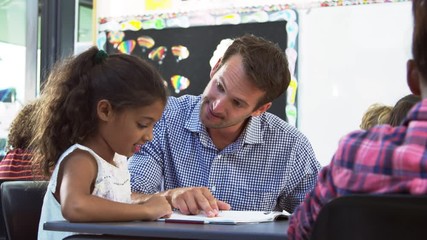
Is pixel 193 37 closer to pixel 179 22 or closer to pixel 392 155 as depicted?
pixel 179 22

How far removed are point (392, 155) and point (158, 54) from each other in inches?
118

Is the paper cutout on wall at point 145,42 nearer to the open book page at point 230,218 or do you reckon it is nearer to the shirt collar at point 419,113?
the open book page at point 230,218

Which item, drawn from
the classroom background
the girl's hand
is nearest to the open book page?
the girl's hand

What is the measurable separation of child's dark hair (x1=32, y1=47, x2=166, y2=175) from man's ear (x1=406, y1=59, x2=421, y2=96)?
921 millimetres

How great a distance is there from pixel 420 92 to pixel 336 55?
2.50m

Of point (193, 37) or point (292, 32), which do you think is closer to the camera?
point (292, 32)

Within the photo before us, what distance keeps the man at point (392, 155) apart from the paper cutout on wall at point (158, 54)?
2.89 meters

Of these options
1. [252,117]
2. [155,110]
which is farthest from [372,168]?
[252,117]

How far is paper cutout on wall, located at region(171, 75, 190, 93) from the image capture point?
3582 mm

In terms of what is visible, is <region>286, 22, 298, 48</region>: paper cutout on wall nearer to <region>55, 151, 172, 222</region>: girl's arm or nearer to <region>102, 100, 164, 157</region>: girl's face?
<region>102, 100, 164, 157</region>: girl's face

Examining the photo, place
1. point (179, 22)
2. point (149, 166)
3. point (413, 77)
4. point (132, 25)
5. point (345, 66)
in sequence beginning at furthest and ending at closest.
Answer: point (132, 25)
point (179, 22)
point (345, 66)
point (149, 166)
point (413, 77)

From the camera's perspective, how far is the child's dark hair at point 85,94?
5.43 ft

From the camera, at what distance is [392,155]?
735mm

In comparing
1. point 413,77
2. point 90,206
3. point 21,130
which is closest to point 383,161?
point 413,77
